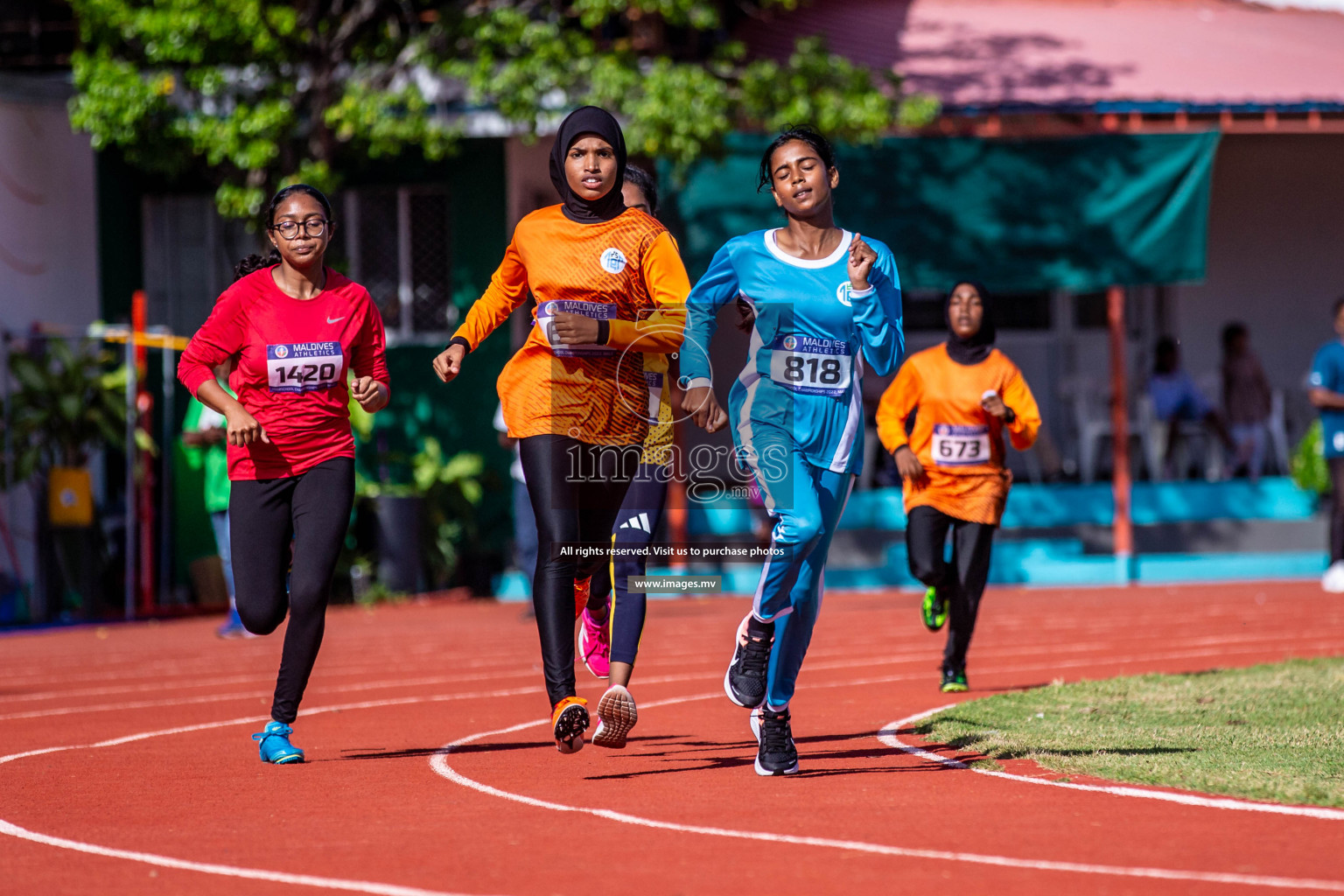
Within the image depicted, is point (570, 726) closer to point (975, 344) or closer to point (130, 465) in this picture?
point (975, 344)

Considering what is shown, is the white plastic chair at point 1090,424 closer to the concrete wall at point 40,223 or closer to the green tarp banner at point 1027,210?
the green tarp banner at point 1027,210

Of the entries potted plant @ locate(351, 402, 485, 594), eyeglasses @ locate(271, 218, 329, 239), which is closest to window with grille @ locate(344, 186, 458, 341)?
potted plant @ locate(351, 402, 485, 594)

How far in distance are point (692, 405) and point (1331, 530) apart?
10.3 m

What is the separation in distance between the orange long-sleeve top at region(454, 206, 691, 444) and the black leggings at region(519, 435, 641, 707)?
6 centimetres

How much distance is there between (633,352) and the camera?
21.7 ft

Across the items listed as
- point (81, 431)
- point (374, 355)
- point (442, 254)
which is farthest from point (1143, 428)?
point (374, 355)

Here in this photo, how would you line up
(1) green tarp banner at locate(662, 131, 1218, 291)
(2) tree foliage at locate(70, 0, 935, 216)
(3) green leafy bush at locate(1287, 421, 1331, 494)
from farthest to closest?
(3) green leafy bush at locate(1287, 421, 1331, 494) < (1) green tarp banner at locate(662, 131, 1218, 291) < (2) tree foliage at locate(70, 0, 935, 216)

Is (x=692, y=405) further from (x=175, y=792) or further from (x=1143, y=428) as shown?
(x=1143, y=428)

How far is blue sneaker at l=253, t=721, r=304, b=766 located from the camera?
711cm

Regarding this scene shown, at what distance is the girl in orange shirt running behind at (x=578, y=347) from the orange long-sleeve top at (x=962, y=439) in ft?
9.87

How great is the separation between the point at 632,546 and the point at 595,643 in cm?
44

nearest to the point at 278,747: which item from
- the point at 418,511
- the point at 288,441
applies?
the point at 288,441

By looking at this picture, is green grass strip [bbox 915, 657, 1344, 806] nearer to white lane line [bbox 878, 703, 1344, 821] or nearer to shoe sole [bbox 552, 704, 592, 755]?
white lane line [bbox 878, 703, 1344, 821]

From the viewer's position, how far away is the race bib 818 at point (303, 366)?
23.7 feet
